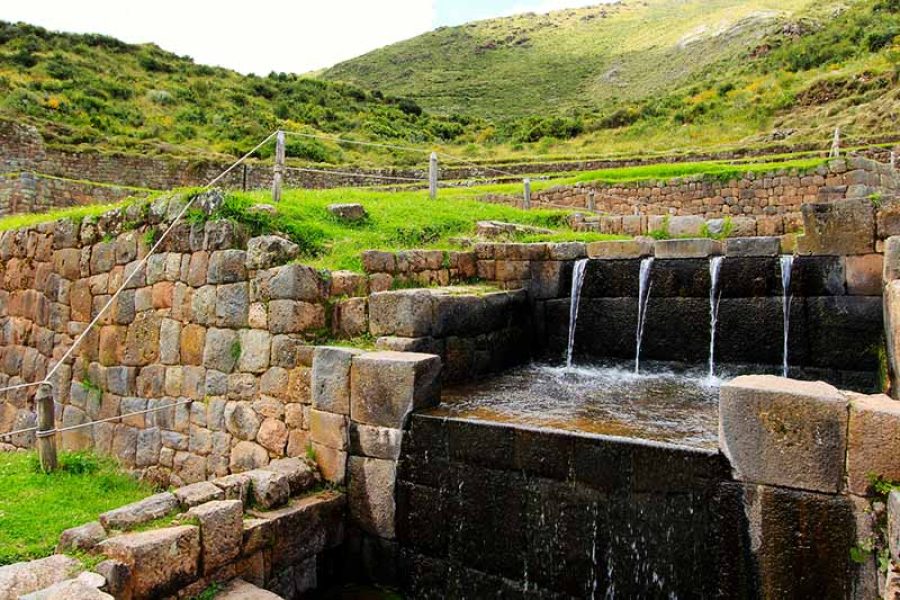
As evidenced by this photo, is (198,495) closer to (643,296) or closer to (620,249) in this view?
(643,296)

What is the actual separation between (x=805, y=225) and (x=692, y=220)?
2.58m

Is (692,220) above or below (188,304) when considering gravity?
above

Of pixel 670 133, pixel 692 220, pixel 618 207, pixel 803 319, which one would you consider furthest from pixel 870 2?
pixel 803 319

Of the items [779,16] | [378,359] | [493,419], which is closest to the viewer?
[493,419]

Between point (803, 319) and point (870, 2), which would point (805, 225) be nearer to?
point (803, 319)

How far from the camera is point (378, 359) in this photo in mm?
5910

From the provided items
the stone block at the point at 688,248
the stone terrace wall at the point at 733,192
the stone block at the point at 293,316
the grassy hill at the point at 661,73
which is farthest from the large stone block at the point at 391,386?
the grassy hill at the point at 661,73

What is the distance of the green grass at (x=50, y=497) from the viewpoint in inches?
200

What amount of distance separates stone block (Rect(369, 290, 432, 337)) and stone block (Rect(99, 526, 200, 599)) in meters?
2.81

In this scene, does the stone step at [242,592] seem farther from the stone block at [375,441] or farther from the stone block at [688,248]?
the stone block at [688,248]

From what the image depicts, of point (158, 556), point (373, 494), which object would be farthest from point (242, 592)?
point (373, 494)

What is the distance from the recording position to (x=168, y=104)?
131 feet

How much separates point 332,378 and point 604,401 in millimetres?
2742

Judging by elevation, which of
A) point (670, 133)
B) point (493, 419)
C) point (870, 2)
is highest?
point (870, 2)
